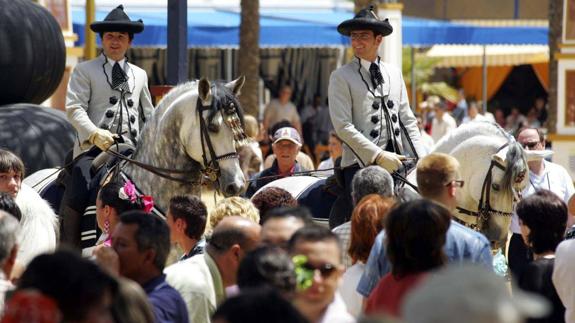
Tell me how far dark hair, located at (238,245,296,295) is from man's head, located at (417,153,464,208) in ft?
6.32

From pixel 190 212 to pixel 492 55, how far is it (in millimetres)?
25864

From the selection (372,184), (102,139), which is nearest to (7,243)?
(372,184)

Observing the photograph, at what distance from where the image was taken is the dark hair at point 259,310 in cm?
386

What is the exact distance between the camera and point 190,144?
9.54 meters

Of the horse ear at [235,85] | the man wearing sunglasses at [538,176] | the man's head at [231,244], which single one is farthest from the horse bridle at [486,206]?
the man's head at [231,244]

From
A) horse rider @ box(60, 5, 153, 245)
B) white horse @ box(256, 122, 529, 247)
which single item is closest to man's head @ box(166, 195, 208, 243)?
horse rider @ box(60, 5, 153, 245)

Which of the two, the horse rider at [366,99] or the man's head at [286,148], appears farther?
the man's head at [286,148]

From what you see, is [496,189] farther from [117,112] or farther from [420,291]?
[420,291]

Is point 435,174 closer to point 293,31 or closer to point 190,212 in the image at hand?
point 190,212

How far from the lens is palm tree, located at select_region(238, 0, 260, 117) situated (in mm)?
22641

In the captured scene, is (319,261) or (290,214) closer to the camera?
(319,261)

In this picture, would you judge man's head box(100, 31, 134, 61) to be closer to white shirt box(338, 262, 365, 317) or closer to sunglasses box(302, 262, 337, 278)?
white shirt box(338, 262, 365, 317)

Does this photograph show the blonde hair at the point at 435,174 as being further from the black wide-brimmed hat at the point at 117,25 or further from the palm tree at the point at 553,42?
the palm tree at the point at 553,42

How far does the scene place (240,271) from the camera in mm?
5070
